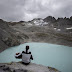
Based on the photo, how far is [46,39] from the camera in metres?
65.3

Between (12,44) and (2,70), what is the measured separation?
106 feet

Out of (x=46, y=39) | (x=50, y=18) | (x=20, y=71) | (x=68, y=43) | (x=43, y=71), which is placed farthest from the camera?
(x=50, y=18)

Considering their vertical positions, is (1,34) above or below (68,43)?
above

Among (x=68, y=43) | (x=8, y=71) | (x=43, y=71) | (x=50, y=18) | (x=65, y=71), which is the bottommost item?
(x=68, y=43)

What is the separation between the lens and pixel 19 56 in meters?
6.19

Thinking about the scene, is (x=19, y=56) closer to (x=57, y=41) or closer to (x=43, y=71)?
(x=43, y=71)

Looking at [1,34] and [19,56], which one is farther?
[1,34]

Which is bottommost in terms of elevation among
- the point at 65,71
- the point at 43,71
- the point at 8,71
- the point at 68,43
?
the point at 68,43

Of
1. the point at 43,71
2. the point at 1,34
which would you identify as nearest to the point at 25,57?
the point at 43,71

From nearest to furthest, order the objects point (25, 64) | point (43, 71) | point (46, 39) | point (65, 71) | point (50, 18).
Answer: point (43, 71), point (25, 64), point (65, 71), point (46, 39), point (50, 18)

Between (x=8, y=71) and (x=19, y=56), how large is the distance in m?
1.42

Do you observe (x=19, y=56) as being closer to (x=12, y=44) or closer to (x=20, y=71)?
(x=20, y=71)

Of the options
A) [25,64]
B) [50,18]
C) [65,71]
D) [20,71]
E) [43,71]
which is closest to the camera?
[20,71]

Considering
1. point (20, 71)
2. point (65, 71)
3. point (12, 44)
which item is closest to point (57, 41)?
point (12, 44)
